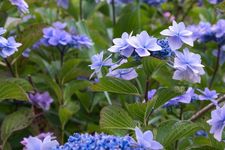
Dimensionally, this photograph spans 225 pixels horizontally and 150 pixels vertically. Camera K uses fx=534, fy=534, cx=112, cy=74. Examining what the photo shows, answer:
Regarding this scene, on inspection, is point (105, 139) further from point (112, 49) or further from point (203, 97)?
point (203, 97)

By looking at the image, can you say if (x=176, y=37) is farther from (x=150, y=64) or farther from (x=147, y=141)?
(x=147, y=141)

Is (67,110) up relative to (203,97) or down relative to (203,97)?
down

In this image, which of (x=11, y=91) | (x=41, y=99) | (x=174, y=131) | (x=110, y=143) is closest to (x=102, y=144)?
(x=110, y=143)

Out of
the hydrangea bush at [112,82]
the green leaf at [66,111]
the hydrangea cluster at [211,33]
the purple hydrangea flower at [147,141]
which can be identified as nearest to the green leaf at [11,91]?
the hydrangea bush at [112,82]

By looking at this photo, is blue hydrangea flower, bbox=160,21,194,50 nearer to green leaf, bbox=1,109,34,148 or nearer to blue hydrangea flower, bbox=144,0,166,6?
green leaf, bbox=1,109,34,148

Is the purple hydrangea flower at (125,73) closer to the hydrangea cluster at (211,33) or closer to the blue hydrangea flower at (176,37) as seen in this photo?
the blue hydrangea flower at (176,37)

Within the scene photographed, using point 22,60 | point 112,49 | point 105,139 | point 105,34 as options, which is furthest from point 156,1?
point 105,139

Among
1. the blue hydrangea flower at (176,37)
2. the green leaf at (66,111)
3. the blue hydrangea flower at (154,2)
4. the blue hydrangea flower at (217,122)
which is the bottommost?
the green leaf at (66,111)
